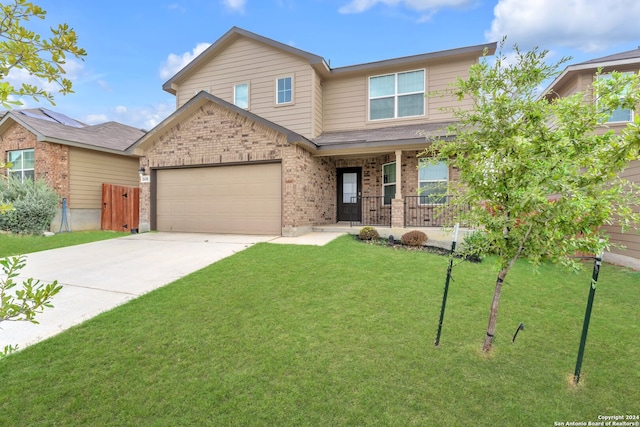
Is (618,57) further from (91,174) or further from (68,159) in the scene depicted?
(68,159)

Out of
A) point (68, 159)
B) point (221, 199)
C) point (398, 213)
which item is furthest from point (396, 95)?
point (68, 159)

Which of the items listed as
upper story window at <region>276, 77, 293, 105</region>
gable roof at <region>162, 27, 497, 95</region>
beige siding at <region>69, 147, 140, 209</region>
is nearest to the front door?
upper story window at <region>276, 77, 293, 105</region>

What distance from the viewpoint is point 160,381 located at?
2.94m

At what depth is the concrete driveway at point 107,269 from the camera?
4161mm

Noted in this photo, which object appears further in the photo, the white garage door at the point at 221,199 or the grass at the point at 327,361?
the white garage door at the point at 221,199

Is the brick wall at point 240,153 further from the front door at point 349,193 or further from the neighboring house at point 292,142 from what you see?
the front door at point 349,193

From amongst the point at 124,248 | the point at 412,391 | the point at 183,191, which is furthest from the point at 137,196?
the point at 412,391

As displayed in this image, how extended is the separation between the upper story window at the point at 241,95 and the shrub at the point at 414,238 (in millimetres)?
8538

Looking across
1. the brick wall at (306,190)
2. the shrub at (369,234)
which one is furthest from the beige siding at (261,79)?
the shrub at (369,234)

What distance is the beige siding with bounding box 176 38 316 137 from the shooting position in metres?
12.2

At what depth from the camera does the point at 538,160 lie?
8.86ft

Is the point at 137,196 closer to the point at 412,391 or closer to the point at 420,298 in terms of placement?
the point at 420,298

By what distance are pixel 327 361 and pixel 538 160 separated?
2.70 metres

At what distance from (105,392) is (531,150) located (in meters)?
4.31
